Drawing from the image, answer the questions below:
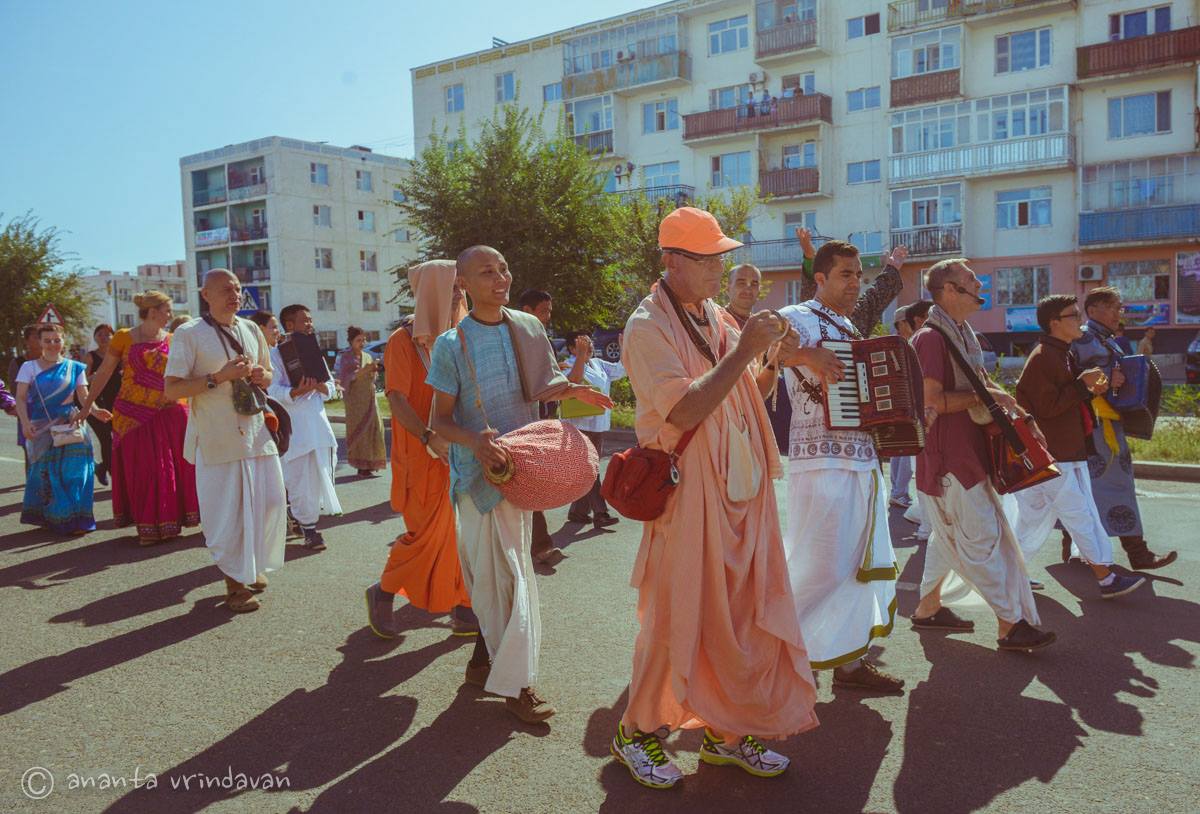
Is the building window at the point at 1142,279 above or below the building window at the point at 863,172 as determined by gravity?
below

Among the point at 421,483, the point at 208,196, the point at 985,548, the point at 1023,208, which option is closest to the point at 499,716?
the point at 421,483

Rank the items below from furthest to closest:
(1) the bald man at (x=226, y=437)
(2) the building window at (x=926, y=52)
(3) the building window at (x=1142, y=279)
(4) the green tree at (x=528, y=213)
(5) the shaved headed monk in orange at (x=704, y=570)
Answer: (2) the building window at (x=926, y=52) < (3) the building window at (x=1142, y=279) < (4) the green tree at (x=528, y=213) < (1) the bald man at (x=226, y=437) < (5) the shaved headed monk in orange at (x=704, y=570)

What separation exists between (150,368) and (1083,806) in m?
7.51

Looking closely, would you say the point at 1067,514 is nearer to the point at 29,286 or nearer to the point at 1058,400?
the point at 1058,400

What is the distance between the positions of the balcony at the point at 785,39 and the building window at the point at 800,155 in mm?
3694

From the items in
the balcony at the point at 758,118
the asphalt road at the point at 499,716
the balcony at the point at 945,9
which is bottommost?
the asphalt road at the point at 499,716

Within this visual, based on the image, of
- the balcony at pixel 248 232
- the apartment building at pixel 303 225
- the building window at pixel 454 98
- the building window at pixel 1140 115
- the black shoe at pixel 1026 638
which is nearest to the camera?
the black shoe at pixel 1026 638

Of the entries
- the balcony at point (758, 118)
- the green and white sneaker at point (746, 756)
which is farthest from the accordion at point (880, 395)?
the balcony at point (758, 118)

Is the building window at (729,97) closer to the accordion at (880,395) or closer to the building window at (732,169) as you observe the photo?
the building window at (732,169)

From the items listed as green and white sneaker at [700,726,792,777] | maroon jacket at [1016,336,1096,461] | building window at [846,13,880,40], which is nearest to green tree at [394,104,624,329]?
building window at [846,13,880,40]

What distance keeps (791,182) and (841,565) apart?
3713cm

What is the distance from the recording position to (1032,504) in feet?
20.9

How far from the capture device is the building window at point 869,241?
3831 centimetres

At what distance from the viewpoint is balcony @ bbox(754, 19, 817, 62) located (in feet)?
127
